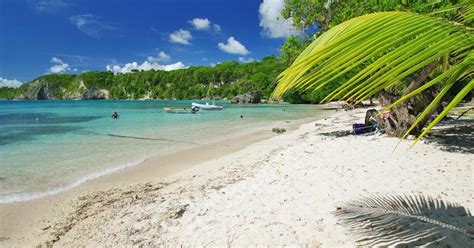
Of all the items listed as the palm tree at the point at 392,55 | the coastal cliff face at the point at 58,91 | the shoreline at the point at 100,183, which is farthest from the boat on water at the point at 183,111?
the coastal cliff face at the point at 58,91

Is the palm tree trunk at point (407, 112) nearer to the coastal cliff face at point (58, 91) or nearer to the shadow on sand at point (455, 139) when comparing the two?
the shadow on sand at point (455, 139)

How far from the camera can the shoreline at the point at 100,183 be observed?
19.0 feet

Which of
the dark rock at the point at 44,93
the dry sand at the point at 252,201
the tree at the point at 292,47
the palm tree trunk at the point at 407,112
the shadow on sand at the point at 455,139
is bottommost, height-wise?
the dark rock at the point at 44,93

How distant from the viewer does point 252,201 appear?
5402mm

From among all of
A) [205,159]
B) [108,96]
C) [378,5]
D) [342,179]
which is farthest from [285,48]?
[108,96]

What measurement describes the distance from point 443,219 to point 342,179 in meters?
2.25

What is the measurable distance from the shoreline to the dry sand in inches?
2.3

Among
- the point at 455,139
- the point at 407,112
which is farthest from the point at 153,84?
the point at 455,139

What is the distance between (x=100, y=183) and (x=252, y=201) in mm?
4715

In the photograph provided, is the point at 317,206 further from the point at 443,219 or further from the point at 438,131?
the point at 438,131

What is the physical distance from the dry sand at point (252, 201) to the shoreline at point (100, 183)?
0.06 metres

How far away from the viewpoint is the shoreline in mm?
5793

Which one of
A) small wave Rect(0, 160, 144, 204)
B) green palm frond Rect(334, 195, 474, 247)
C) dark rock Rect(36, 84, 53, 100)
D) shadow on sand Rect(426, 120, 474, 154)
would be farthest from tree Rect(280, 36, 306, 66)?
dark rock Rect(36, 84, 53, 100)

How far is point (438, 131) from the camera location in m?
11.0
